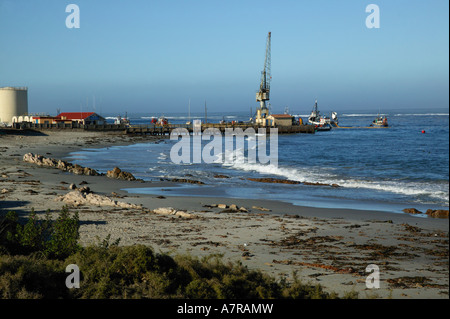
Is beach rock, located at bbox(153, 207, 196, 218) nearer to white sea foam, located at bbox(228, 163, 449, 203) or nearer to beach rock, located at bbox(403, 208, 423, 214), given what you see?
beach rock, located at bbox(403, 208, 423, 214)

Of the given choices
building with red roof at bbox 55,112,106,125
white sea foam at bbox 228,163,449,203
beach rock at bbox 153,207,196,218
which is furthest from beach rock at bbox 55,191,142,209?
building with red roof at bbox 55,112,106,125

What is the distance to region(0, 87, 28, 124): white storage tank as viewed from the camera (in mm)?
84250

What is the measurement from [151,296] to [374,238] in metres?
7.60

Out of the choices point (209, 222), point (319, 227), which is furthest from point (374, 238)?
point (209, 222)

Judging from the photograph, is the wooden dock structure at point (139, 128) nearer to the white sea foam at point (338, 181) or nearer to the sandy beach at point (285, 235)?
the white sea foam at point (338, 181)

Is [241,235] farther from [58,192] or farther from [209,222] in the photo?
[58,192]

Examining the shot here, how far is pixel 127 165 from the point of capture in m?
35.2

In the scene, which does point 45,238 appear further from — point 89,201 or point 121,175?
point 121,175

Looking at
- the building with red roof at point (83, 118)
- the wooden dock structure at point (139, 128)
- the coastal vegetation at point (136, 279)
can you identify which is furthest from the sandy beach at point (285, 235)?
the building with red roof at point (83, 118)

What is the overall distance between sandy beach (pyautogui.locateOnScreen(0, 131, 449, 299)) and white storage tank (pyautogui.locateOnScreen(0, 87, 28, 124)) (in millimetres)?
71424

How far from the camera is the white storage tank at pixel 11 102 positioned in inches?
3317

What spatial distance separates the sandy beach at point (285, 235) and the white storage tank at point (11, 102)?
71424mm
